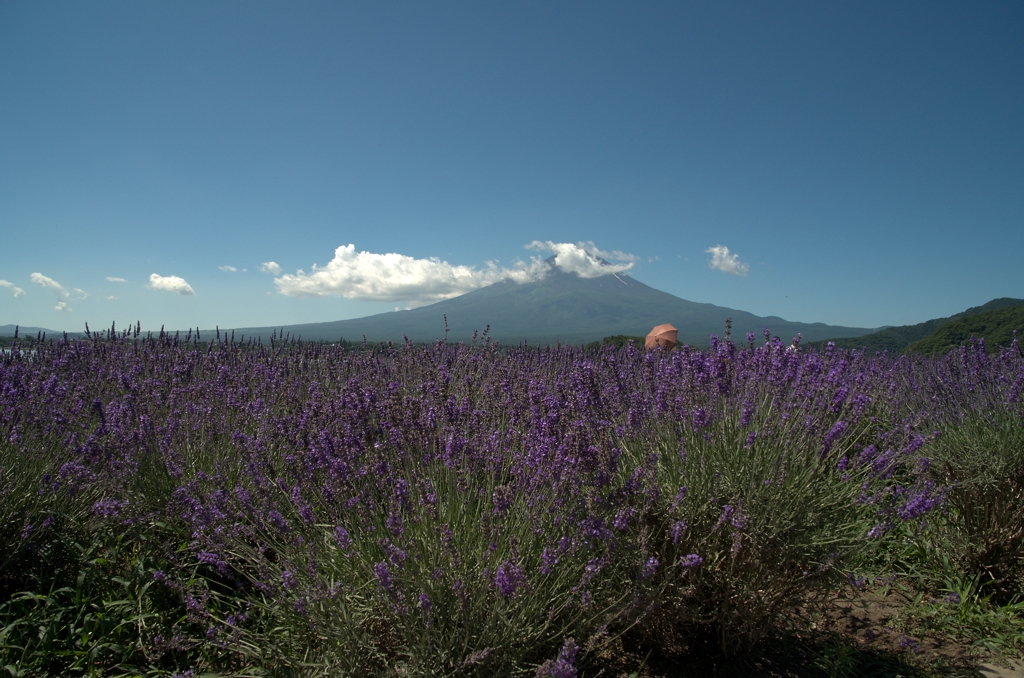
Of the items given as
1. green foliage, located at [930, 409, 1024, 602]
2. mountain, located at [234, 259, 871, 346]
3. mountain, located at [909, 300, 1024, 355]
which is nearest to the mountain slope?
mountain, located at [909, 300, 1024, 355]

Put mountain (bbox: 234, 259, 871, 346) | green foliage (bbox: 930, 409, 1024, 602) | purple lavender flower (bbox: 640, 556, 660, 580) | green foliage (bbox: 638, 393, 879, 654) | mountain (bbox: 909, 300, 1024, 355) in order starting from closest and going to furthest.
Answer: purple lavender flower (bbox: 640, 556, 660, 580), green foliage (bbox: 638, 393, 879, 654), green foliage (bbox: 930, 409, 1024, 602), mountain (bbox: 909, 300, 1024, 355), mountain (bbox: 234, 259, 871, 346)

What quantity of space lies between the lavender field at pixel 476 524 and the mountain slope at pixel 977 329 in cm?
898

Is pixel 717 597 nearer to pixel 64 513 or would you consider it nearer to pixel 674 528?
pixel 674 528

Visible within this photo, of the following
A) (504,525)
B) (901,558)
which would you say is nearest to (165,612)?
(504,525)

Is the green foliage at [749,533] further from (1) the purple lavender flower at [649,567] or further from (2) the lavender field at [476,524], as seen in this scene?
(1) the purple lavender flower at [649,567]

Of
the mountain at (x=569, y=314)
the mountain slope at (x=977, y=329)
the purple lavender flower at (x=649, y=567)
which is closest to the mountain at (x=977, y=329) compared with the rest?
the mountain slope at (x=977, y=329)

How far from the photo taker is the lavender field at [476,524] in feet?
5.26

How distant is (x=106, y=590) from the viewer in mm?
2145

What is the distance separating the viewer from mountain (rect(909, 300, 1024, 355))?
9.69 metres

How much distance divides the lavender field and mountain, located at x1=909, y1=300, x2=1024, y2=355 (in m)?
8.98

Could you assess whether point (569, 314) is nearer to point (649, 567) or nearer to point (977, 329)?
point (977, 329)

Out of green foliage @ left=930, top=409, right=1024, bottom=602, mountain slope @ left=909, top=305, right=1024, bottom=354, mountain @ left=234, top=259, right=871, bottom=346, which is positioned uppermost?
mountain @ left=234, top=259, right=871, bottom=346

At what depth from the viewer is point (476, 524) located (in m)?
1.78

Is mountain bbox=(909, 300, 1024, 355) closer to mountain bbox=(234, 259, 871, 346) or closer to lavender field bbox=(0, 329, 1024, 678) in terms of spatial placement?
lavender field bbox=(0, 329, 1024, 678)
